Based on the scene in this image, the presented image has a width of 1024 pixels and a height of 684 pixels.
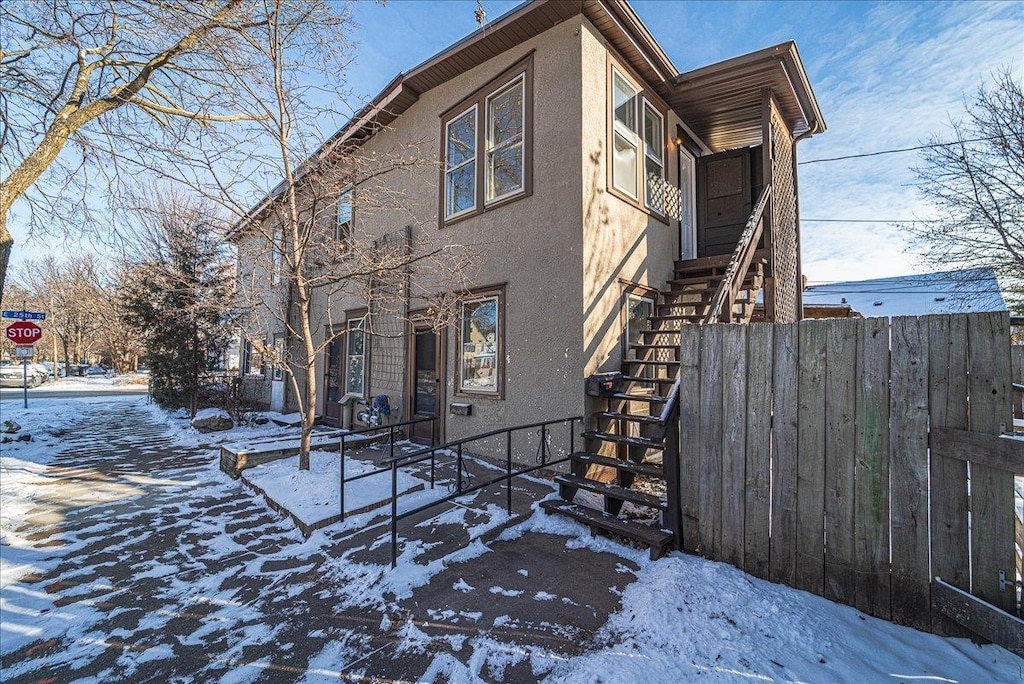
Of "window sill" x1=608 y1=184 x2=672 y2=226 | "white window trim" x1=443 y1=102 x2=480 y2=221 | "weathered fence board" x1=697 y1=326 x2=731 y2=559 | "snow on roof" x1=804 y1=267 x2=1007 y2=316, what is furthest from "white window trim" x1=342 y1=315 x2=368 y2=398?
"snow on roof" x1=804 y1=267 x2=1007 y2=316

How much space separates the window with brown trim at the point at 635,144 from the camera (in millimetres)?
6184

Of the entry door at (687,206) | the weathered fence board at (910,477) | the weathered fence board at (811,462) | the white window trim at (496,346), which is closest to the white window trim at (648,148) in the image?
the entry door at (687,206)

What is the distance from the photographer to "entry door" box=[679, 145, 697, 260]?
7.95 m

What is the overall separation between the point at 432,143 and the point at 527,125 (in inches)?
96.0

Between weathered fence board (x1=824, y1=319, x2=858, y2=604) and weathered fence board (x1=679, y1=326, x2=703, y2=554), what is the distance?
0.80 m

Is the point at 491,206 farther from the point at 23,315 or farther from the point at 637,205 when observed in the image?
the point at 23,315

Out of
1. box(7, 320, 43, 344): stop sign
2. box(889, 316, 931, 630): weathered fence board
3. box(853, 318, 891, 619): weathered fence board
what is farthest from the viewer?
box(7, 320, 43, 344): stop sign

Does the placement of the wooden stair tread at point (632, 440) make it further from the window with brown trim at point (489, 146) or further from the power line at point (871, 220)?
the power line at point (871, 220)

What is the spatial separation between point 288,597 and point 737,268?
19.0 ft

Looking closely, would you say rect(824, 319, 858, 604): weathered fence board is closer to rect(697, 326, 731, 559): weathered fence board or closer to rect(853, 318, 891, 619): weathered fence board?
rect(853, 318, 891, 619): weathered fence board

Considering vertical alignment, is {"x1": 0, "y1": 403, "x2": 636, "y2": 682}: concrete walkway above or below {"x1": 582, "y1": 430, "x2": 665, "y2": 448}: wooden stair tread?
below

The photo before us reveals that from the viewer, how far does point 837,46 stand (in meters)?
8.98

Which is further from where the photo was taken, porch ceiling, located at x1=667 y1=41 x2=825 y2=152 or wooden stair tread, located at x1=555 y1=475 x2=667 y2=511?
porch ceiling, located at x1=667 y1=41 x2=825 y2=152

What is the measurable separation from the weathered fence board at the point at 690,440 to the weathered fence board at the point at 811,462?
66 centimetres
